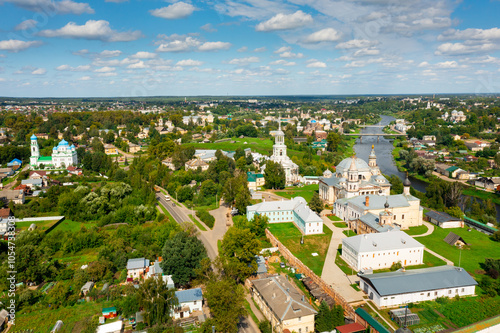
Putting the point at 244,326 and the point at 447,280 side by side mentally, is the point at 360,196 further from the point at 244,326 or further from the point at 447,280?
the point at 244,326

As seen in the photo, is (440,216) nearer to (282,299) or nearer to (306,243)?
(306,243)

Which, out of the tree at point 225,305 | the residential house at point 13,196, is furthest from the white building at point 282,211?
the residential house at point 13,196

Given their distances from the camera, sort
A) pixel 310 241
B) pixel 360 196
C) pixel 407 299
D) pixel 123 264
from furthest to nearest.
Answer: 1. pixel 360 196
2. pixel 310 241
3. pixel 123 264
4. pixel 407 299

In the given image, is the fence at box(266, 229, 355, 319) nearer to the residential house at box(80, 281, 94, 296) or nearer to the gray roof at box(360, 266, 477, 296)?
the gray roof at box(360, 266, 477, 296)

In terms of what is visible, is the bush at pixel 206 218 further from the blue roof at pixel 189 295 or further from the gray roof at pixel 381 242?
the gray roof at pixel 381 242

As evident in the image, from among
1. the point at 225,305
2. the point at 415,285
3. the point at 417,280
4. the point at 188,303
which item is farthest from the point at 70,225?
the point at 417,280

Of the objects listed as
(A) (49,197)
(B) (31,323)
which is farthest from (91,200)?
(B) (31,323)
